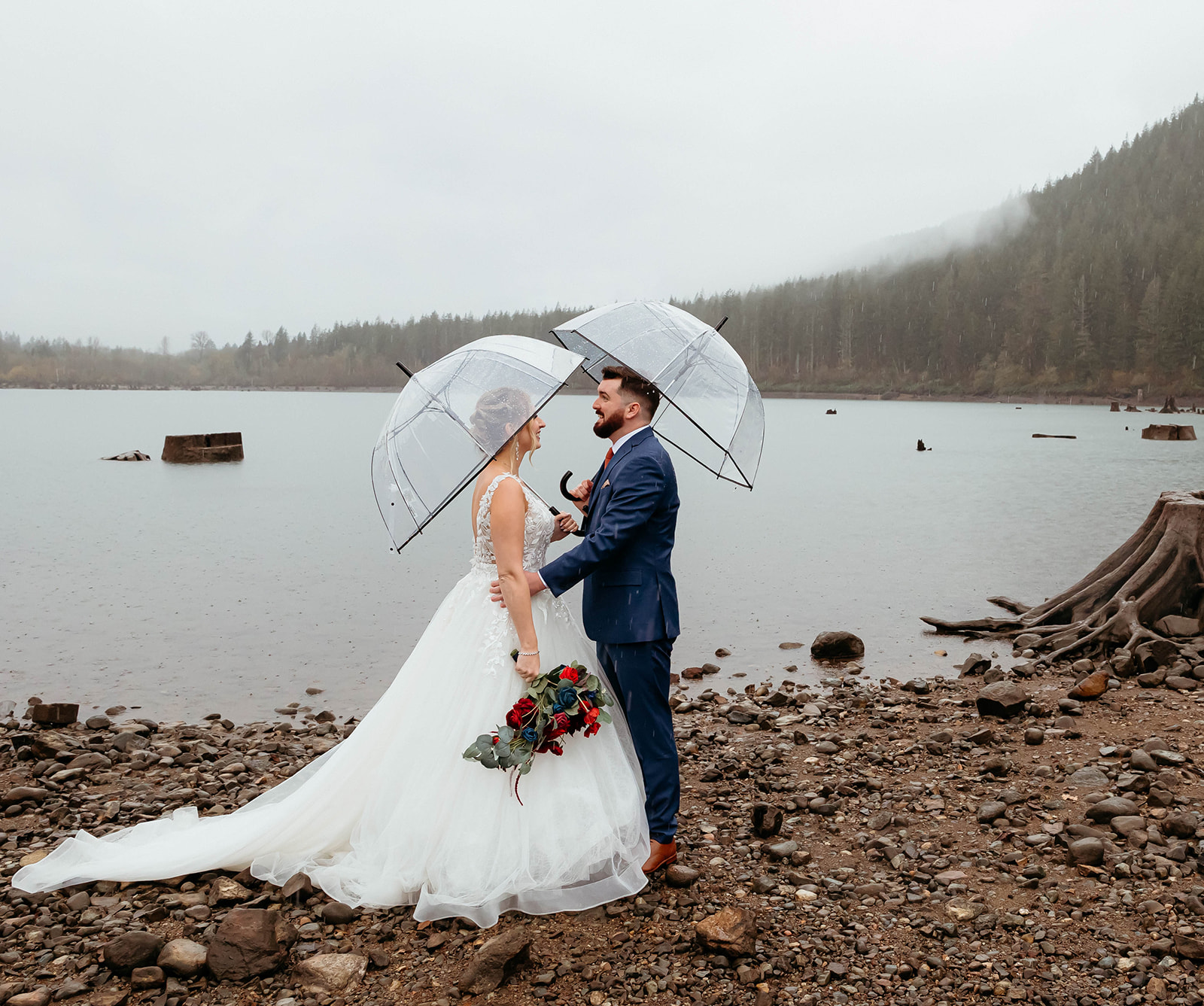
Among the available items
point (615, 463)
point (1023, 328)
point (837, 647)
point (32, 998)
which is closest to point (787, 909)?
point (615, 463)

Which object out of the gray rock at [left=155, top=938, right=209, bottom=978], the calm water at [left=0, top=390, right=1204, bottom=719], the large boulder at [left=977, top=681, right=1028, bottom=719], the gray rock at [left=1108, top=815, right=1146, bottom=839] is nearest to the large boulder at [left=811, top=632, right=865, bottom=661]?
the calm water at [left=0, top=390, right=1204, bottom=719]

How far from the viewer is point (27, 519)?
2583 cm

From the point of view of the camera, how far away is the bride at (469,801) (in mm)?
4348

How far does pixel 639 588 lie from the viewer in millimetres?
4488

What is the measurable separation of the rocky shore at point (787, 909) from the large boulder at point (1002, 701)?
487 mm

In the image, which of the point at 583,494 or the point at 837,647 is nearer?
the point at 583,494

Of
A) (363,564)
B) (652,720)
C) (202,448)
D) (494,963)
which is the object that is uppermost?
(652,720)

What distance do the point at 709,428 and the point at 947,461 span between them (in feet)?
163

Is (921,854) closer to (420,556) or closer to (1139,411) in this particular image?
(420,556)

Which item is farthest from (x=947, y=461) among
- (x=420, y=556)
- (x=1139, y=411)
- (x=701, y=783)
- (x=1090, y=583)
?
(x=1139, y=411)

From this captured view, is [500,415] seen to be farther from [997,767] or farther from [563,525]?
[997,767]

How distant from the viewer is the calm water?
37.4 feet

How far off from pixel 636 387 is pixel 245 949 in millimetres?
3068

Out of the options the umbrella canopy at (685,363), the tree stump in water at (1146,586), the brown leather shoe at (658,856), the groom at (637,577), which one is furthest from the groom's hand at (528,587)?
the tree stump in water at (1146,586)
